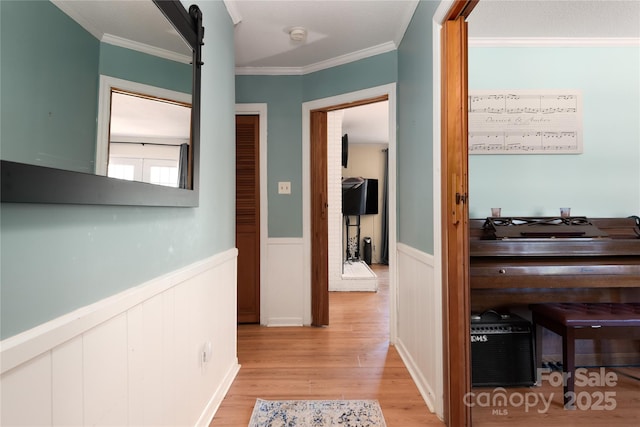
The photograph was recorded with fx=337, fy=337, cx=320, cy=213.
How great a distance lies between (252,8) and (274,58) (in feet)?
2.40

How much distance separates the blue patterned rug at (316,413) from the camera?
161cm

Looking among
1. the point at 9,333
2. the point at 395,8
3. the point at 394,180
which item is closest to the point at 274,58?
the point at 395,8

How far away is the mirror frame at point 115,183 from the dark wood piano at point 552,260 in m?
1.57

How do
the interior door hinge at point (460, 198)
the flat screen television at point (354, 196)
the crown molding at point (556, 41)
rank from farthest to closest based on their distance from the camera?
the flat screen television at point (354, 196) → the crown molding at point (556, 41) → the interior door hinge at point (460, 198)

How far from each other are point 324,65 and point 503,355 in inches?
100

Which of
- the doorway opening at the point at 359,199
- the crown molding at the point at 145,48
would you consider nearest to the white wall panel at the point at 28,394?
the crown molding at the point at 145,48

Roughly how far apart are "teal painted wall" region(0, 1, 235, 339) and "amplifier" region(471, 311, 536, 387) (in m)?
1.61

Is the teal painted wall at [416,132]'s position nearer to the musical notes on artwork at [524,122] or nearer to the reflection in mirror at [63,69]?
the musical notes on artwork at [524,122]

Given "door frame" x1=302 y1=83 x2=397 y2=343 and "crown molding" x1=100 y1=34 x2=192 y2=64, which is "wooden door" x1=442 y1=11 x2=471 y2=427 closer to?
"door frame" x1=302 y1=83 x2=397 y2=343

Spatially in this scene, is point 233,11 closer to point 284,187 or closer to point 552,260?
point 284,187

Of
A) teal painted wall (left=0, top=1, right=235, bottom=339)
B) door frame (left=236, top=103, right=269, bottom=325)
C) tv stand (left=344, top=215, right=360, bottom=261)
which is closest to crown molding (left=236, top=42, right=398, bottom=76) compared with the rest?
door frame (left=236, top=103, right=269, bottom=325)

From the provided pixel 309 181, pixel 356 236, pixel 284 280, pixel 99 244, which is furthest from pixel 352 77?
pixel 356 236

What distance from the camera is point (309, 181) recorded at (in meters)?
3.05

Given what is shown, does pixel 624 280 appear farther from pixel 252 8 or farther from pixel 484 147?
pixel 252 8
